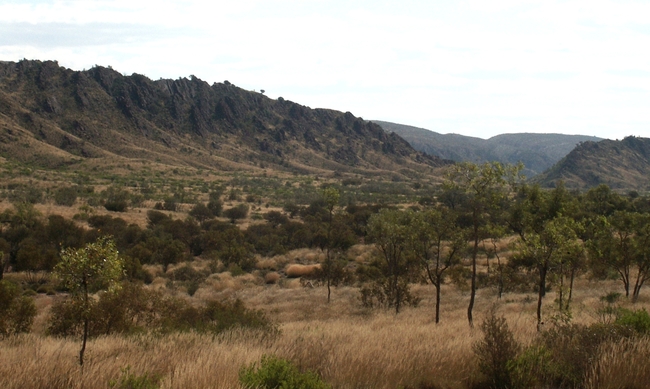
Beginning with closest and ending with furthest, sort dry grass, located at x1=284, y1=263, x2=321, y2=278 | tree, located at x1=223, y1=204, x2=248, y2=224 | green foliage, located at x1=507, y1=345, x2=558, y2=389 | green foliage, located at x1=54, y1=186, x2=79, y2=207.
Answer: green foliage, located at x1=507, y1=345, x2=558, y2=389
dry grass, located at x1=284, y1=263, x2=321, y2=278
green foliage, located at x1=54, y1=186, x2=79, y2=207
tree, located at x1=223, y1=204, x2=248, y2=224

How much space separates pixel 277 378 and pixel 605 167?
17539 centimetres

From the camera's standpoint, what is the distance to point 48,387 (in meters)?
5.53

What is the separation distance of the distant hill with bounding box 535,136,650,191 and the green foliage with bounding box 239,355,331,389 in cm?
14529

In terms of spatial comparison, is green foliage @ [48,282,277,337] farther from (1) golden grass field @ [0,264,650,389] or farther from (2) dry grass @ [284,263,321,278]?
(2) dry grass @ [284,263,321,278]

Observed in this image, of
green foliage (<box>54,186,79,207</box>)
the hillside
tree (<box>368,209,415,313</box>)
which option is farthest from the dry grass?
the hillside

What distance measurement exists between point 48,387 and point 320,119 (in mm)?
175627

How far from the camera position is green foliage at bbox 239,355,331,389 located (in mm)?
5578

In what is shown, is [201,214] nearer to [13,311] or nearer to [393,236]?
[393,236]

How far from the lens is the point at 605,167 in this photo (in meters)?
152

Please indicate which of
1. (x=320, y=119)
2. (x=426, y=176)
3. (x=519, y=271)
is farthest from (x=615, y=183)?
(x=519, y=271)

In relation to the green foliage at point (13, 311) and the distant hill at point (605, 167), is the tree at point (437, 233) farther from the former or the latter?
the distant hill at point (605, 167)

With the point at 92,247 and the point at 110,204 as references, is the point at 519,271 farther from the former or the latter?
the point at 110,204

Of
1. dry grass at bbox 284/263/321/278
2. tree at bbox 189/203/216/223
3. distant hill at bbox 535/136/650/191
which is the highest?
distant hill at bbox 535/136/650/191

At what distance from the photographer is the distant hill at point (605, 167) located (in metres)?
142
